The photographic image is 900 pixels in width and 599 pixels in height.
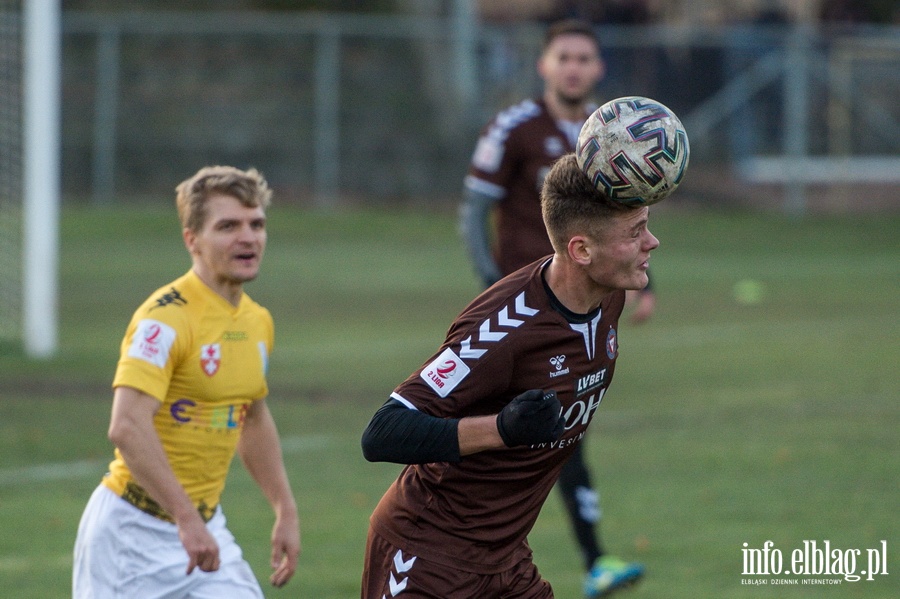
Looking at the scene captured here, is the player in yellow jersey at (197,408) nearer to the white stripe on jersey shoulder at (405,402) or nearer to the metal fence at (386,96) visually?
the white stripe on jersey shoulder at (405,402)

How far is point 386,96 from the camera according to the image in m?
30.7

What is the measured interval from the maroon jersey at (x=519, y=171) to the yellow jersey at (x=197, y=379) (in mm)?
2336

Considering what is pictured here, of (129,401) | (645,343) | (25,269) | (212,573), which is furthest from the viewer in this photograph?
(645,343)

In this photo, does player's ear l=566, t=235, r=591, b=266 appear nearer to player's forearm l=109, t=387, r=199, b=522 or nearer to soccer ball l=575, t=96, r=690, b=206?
soccer ball l=575, t=96, r=690, b=206

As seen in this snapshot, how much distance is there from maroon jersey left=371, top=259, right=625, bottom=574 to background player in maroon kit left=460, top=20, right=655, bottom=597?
9.21 feet

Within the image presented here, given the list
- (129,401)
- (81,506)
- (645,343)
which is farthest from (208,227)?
(645,343)

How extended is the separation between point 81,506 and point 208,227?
3.96m

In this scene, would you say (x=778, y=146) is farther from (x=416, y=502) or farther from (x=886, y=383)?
(x=416, y=502)

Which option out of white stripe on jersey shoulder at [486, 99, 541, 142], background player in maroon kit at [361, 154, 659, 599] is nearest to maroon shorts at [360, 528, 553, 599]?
background player in maroon kit at [361, 154, 659, 599]

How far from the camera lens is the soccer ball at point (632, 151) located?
400 cm

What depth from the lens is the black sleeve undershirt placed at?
3893 mm

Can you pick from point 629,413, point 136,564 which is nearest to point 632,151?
point 136,564

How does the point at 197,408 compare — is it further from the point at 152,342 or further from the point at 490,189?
the point at 490,189

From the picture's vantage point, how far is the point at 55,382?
1280cm
